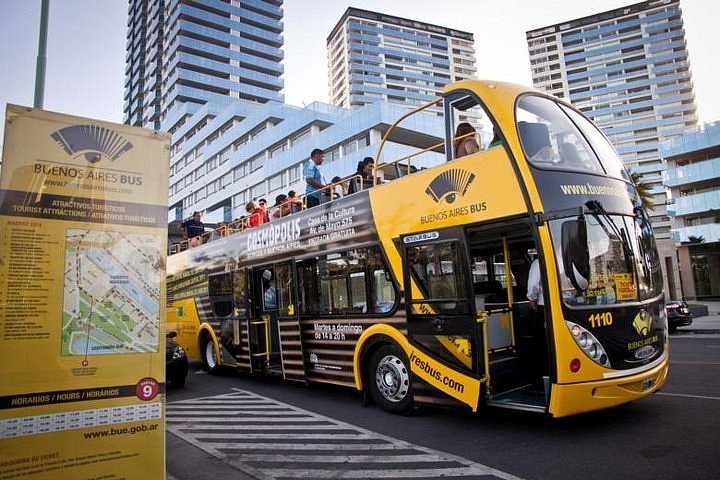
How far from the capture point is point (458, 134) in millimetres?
6371

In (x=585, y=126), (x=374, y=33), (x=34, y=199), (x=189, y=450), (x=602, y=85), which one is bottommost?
(x=189, y=450)

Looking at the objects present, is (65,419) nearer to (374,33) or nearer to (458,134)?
(458,134)

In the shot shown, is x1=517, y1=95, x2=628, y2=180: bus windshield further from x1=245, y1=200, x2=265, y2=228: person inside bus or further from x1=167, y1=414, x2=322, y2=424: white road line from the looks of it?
x1=245, y1=200, x2=265, y2=228: person inside bus

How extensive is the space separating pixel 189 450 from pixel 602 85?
403 feet

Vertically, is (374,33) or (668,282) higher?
(374,33)

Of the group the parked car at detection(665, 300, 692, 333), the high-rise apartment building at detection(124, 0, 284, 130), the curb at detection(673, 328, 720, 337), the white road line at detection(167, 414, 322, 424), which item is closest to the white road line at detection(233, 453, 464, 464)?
the white road line at detection(167, 414, 322, 424)

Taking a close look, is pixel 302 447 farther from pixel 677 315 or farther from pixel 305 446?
pixel 677 315

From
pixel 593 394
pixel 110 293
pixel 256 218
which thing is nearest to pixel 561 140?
pixel 593 394

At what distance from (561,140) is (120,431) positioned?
549 centimetres

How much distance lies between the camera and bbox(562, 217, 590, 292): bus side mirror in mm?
5133

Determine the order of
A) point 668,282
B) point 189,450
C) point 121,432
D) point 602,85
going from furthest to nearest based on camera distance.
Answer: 1. point 602,85
2. point 668,282
3. point 189,450
4. point 121,432

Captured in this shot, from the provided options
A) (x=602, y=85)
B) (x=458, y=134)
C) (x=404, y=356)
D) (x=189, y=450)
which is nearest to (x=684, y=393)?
(x=404, y=356)

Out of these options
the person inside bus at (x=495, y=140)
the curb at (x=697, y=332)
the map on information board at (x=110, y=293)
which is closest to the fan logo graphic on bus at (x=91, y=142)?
the map on information board at (x=110, y=293)

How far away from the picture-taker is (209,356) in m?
12.2
